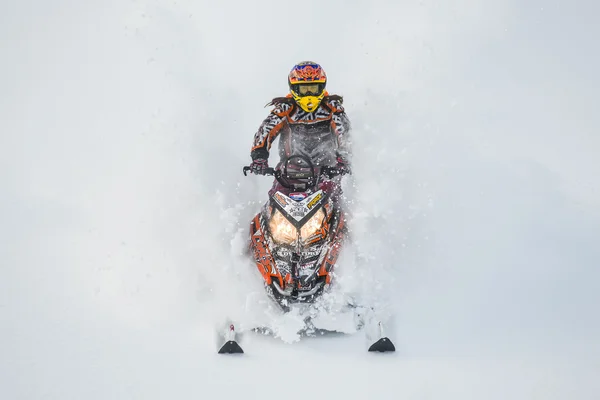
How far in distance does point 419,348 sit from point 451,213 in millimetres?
3131

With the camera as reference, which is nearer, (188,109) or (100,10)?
(188,109)

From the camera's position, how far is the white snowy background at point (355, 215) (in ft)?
15.9

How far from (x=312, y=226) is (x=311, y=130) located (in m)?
1.72

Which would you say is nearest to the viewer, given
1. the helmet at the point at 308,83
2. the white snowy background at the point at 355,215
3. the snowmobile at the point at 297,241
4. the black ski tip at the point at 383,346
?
the white snowy background at the point at 355,215

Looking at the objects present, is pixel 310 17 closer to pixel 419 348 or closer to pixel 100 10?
pixel 100 10

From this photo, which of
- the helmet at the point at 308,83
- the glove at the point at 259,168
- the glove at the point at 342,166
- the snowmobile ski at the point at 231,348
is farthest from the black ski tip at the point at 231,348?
the helmet at the point at 308,83

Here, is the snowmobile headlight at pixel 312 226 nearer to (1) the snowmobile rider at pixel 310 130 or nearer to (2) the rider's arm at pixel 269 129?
(1) the snowmobile rider at pixel 310 130

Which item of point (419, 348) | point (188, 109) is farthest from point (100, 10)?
point (419, 348)

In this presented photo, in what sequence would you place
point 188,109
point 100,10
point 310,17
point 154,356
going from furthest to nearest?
1. point 100,10
2. point 310,17
3. point 188,109
4. point 154,356

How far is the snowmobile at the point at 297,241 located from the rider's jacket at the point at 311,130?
0.96 m

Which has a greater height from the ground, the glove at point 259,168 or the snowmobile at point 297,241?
the glove at point 259,168

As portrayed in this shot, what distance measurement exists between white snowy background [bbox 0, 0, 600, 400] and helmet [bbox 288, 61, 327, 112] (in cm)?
118

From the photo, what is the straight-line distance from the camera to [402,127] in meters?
7.88

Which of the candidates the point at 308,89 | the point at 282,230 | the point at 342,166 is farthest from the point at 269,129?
the point at 282,230
